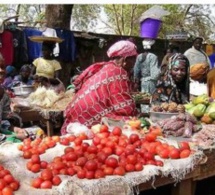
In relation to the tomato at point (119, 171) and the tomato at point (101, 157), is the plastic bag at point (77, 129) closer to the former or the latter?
the tomato at point (101, 157)

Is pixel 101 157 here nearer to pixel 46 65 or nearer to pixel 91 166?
pixel 91 166

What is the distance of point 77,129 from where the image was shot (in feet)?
11.8

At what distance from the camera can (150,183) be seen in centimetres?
259

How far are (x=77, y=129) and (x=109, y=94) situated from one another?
1.56ft

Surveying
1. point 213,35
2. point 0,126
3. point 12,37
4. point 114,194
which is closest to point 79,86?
point 0,126

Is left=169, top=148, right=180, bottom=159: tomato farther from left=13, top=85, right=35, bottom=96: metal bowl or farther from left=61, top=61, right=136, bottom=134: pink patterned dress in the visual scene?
left=13, top=85, right=35, bottom=96: metal bowl

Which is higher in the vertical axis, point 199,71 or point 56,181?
point 199,71

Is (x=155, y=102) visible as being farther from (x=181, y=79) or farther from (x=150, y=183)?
(x=150, y=183)

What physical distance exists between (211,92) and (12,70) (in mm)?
4263

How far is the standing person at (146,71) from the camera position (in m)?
7.18

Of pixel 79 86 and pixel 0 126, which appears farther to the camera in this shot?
pixel 79 86

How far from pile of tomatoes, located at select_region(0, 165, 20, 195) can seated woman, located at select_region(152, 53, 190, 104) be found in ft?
7.07

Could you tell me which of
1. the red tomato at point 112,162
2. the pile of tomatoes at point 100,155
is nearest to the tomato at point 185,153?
the pile of tomatoes at point 100,155

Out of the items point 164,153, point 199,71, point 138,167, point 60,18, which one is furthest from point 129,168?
point 60,18
